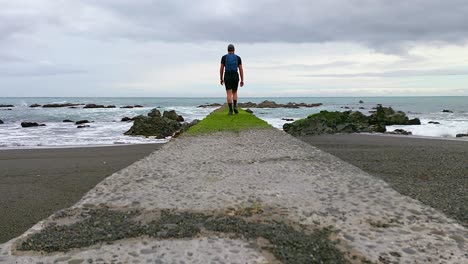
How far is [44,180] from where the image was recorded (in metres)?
8.03

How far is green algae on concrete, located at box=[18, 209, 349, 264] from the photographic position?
246cm

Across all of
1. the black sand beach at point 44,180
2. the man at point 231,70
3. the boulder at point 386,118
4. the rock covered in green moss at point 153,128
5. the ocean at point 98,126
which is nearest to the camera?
the black sand beach at point 44,180

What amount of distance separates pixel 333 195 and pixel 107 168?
7097 mm

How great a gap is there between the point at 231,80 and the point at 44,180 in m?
5.83

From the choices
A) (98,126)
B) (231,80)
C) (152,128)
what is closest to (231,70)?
(231,80)

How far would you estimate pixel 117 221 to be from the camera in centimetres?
297

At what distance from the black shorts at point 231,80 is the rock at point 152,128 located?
11835 mm

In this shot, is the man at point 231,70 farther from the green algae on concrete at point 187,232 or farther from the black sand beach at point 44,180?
the green algae on concrete at point 187,232

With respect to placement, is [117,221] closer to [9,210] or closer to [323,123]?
[9,210]

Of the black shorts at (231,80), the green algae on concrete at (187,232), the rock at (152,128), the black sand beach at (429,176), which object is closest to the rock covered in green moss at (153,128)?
the rock at (152,128)

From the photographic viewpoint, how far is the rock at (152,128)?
23.8 metres

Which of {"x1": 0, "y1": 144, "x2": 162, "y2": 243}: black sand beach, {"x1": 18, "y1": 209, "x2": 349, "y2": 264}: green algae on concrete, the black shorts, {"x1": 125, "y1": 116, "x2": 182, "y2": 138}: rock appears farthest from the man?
{"x1": 125, "y1": 116, "x2": 182, "y2": 138}: rock

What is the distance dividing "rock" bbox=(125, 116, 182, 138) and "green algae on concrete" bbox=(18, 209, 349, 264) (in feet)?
66.4

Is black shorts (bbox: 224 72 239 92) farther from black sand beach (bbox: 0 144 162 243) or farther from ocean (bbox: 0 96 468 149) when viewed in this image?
ocean (bbox: 0 96 468 149)
